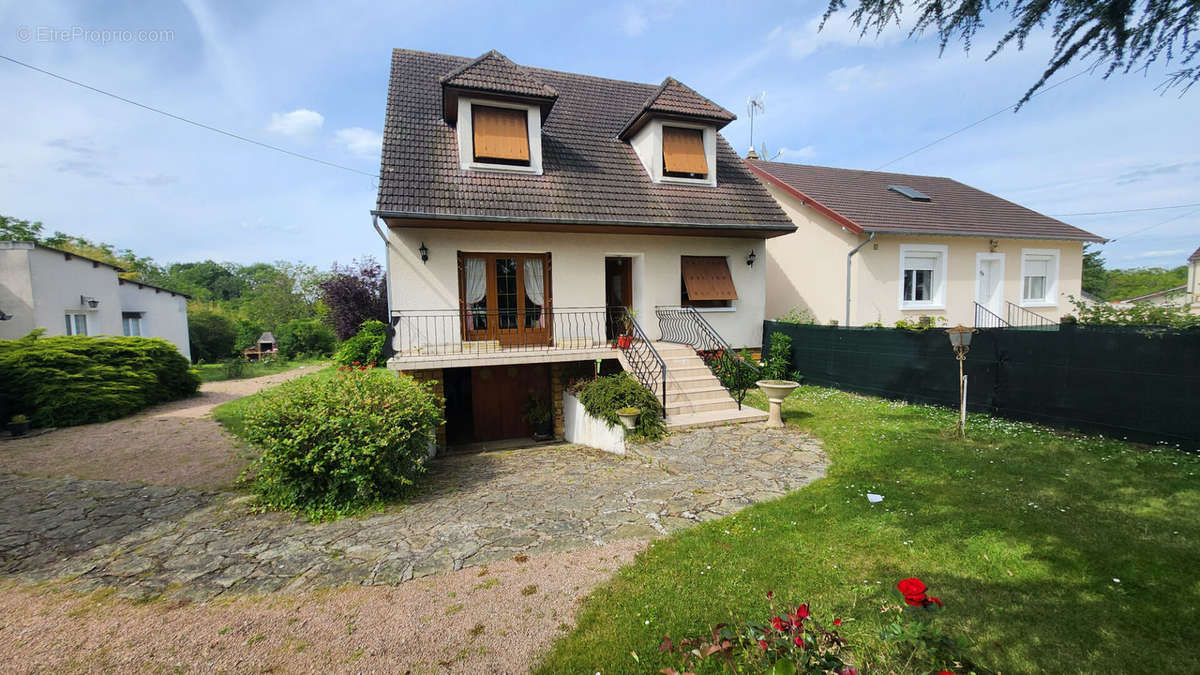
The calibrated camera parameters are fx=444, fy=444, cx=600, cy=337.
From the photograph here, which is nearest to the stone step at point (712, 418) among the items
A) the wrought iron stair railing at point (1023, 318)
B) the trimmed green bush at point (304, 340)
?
the wrought iron stair railing at point (1023, 318)

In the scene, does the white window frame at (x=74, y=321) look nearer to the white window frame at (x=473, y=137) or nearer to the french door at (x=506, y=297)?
the french door at (x=506, y=297)

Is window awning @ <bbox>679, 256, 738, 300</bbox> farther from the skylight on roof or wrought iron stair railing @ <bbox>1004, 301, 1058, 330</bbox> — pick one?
wrought iron stair railing @ <bbox>1004, 301, 1058, 330</bbox>

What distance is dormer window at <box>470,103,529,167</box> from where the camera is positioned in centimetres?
965

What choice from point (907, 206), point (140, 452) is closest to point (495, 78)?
point (140, 452)

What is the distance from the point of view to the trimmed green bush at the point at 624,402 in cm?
744

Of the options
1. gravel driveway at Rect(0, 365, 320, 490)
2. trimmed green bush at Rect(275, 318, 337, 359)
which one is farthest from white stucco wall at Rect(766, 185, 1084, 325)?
trimmed green bush at Rect(275, 318, 337, 359)

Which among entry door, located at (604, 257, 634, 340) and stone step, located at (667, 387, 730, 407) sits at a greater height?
entry door, located at (604, 257, 634, 340)

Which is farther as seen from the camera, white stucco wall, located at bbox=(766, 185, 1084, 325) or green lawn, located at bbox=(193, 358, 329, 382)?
green lawn, located at bbox=(193, 358, 329, 382)

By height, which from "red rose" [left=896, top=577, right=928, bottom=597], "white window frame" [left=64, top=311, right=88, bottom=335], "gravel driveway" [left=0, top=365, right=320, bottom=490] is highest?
"white window frame" [left=64, top=311, right=88, bottom=335]

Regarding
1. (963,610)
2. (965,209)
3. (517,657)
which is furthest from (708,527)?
(965,209)

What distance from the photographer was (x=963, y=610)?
2.91 metres

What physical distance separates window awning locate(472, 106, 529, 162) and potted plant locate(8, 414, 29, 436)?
10.6 metres

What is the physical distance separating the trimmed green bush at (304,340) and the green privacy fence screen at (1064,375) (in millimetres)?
28168

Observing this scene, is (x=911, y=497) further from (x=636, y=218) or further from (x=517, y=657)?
(x=636, y=218)
